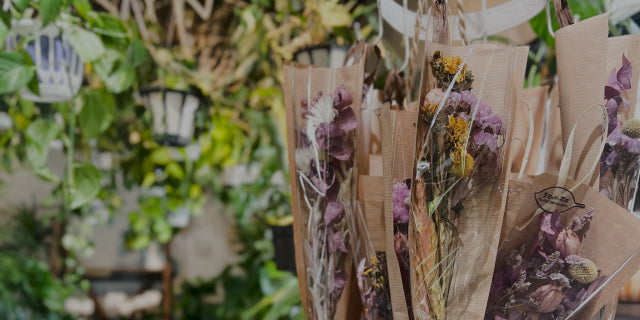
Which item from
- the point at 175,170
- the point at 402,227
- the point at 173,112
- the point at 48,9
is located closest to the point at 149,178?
the point at 175,170

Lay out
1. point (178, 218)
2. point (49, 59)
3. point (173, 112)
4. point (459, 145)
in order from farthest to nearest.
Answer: point (178, 218) < point (173, 112) < point (49, 59) < point (459, 145)

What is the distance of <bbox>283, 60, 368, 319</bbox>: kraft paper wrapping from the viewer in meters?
0.58

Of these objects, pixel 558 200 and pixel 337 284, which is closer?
pixel 558 200

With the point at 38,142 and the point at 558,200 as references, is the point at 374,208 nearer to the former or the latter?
the point at 558,200

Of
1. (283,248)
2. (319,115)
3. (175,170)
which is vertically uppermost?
(319,115)

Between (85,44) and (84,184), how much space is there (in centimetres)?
33

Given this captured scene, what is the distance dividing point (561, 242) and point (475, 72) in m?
0.18

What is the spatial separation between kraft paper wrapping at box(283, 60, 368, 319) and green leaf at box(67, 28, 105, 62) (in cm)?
71

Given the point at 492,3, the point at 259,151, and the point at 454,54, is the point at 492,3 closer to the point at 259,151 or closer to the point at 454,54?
the point at 454,54

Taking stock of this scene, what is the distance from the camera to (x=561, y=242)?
450mm

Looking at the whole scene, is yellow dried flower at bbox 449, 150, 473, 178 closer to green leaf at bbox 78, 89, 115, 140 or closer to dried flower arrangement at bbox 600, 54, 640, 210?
dried flower arrangement at bbox 600, 54, 640, 210

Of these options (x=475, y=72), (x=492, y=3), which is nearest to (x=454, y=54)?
(x=475, y=72)

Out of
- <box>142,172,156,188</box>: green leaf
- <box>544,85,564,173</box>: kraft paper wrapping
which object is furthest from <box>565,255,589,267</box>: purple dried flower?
<box>142,172,156,188</box>: green leaf

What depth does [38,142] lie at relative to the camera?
1.15 m
